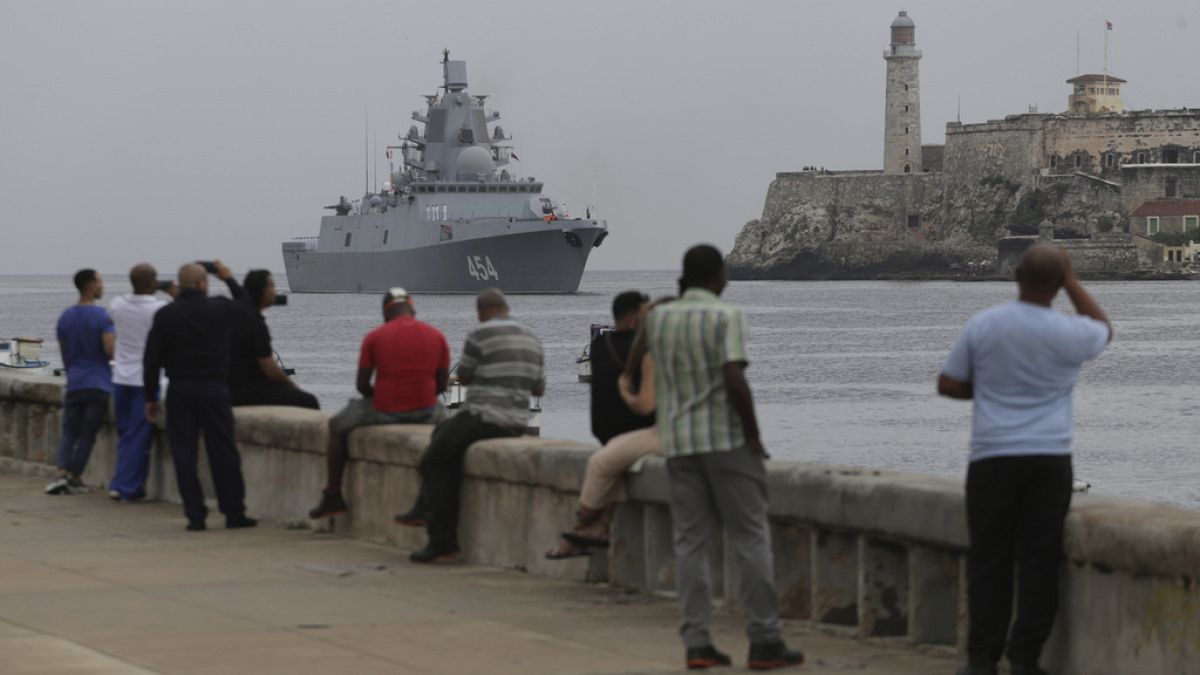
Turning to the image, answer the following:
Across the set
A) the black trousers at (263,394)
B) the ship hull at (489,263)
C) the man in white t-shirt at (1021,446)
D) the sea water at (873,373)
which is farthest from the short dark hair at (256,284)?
the ship hull at (489,263)

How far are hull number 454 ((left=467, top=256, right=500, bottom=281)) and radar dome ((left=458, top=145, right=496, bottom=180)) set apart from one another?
4139 mm

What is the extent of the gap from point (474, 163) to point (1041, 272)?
92.7 meters

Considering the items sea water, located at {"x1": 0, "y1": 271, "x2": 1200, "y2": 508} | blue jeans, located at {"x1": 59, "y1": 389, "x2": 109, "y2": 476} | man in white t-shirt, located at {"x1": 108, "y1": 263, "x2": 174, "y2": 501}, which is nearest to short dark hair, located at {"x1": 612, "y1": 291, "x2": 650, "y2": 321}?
man in white t-shirt, located at {"x1": 108, "y1": 263, "x2": 174, "y2": 501}

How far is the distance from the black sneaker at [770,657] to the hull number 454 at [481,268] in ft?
295

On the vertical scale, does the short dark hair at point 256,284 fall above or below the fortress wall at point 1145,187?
below

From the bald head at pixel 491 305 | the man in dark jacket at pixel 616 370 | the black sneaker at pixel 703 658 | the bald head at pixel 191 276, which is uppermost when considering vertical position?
the bald head at pixel 191 276

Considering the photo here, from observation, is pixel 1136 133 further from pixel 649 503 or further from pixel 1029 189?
pixel 649 503

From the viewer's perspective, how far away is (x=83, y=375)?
12.1 metres

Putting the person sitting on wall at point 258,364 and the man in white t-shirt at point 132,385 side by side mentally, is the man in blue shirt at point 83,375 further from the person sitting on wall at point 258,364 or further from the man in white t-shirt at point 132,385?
the person sitting on wall at point 258,364

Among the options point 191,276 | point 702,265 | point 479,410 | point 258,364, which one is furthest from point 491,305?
point 258,364

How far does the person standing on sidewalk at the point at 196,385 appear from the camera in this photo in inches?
401

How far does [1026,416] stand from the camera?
634cm

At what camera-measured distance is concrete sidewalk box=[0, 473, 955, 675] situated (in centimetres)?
680

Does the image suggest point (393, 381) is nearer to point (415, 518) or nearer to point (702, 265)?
point (415, 518)
